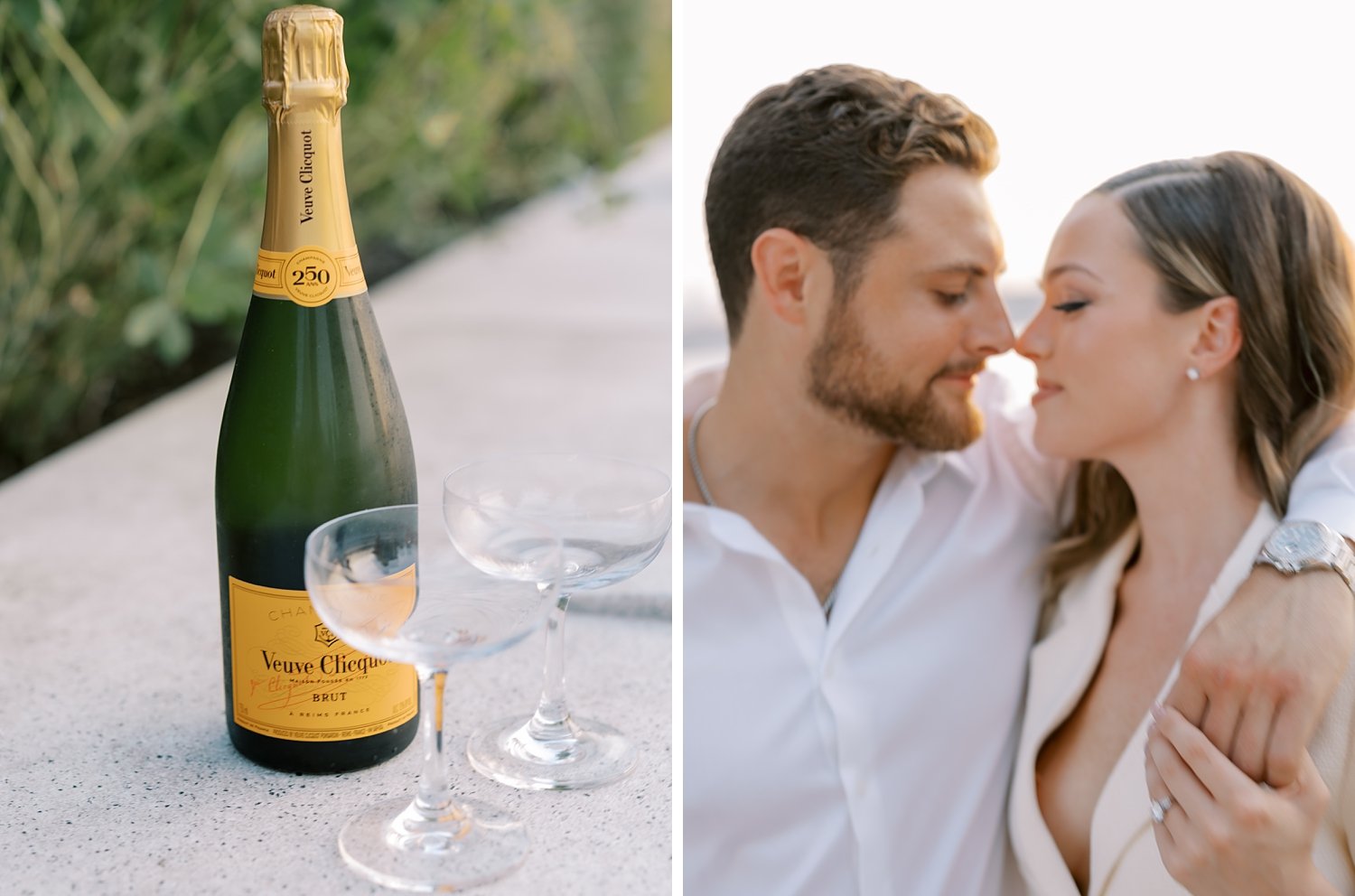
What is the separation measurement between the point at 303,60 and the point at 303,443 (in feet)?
0.84

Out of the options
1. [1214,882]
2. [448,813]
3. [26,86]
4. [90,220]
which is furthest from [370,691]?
[90,220]

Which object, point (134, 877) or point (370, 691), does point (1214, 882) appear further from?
point (134, 877)

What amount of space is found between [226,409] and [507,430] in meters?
0.88

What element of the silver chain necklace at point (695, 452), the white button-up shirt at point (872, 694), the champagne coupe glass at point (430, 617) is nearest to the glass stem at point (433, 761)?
the champagne coupe glass at point (430, 617)

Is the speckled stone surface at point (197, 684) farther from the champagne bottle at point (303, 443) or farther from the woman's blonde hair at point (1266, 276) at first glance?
the woman's blonde hair at point (1266, 276)

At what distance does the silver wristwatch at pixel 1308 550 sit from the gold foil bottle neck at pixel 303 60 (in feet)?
2.40

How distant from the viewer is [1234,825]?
0.89m

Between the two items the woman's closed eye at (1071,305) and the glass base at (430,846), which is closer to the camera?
the glass base at (430,846)

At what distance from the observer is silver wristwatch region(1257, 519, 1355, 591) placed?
3.03 ft

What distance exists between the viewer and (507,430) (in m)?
1.76

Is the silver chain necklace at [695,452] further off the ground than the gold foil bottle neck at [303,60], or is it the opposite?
the gold foil bottle neck at [303,60]

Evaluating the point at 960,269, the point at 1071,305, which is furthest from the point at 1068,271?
the point at 960,269

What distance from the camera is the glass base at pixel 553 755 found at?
844mm

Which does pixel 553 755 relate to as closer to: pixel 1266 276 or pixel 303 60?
pixel 303 60
